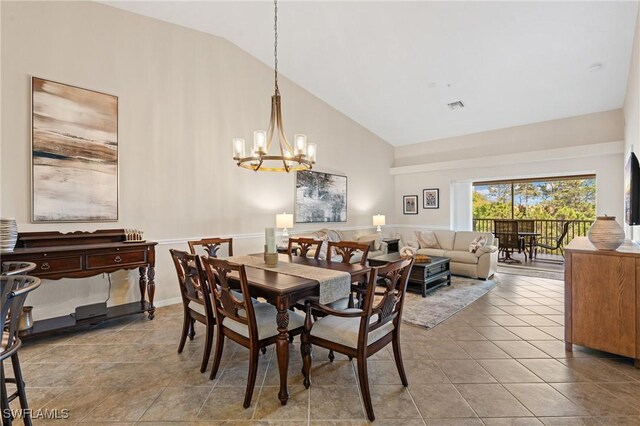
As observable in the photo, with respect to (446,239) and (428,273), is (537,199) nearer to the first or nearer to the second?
(446,239)

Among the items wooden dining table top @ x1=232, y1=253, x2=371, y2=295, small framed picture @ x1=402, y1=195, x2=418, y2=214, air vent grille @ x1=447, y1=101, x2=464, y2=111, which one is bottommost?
wooden dining table top @ x1=232, y1=253, x2=371, y2=295

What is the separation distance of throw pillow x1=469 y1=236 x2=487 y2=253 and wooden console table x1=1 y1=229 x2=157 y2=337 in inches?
205

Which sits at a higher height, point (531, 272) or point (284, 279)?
point (284, 279)

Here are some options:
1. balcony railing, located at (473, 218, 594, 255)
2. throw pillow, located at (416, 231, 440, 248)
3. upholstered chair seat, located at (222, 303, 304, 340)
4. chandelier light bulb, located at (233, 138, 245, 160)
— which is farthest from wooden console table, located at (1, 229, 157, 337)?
balcony railing, located at (473, 218, 594, 255)

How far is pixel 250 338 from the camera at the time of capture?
6.55ft

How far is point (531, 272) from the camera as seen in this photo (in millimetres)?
5996

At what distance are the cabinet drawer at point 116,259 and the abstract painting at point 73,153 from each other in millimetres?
591

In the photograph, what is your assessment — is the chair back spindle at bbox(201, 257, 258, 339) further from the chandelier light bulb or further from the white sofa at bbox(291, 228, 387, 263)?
the white sofa at bbox(291, 228, 387, 263)

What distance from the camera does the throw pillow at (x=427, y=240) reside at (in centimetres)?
639

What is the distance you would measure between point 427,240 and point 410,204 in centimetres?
171

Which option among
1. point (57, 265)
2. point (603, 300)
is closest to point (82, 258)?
point (57, 265)

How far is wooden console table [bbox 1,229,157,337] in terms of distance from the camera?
284 centimetres

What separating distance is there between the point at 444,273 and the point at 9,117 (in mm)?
5778

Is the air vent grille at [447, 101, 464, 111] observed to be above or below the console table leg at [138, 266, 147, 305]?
above
